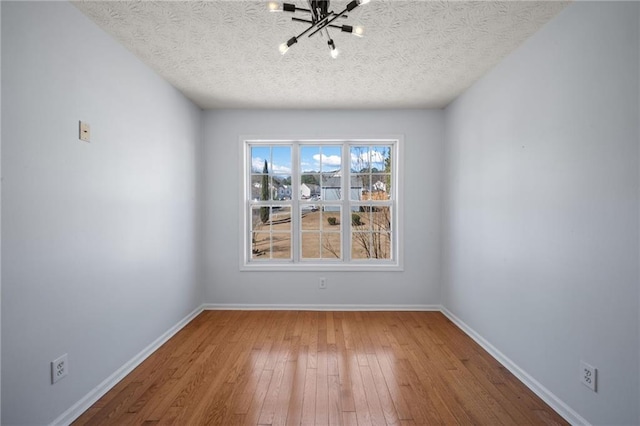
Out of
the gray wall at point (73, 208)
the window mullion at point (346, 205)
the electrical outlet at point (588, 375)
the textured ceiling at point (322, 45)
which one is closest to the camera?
the gray wall at point (73, 208)

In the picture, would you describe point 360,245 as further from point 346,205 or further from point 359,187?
point 359,187

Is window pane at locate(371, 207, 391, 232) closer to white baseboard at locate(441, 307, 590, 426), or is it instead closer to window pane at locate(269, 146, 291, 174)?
window pane at locate(269, 146, 291, 174)

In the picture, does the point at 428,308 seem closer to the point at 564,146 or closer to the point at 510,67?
the point at 564,146

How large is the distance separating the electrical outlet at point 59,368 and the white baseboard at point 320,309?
241 mm

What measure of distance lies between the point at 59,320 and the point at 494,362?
3233 millimetres

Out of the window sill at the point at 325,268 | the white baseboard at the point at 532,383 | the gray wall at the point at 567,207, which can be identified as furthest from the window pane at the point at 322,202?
the white baseboard at the point at 532,383

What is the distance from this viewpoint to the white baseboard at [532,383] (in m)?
1.83

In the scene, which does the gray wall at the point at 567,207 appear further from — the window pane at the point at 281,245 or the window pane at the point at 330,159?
the window pane at the point at 281,245

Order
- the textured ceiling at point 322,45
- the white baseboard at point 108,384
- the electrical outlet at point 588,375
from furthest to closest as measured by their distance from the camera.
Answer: the textured ceiling at point 322,45, the white baseboard at point 108,384, the electrical outlet at point 588,375

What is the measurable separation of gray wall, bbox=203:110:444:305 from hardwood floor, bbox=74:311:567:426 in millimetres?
618

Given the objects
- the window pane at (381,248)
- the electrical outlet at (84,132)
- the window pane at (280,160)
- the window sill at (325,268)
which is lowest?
the window sill at (325,268)

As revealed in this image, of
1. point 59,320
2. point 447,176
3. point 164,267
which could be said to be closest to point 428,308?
point 447,176

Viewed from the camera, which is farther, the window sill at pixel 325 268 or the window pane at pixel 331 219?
the window pane at pixel 331 219

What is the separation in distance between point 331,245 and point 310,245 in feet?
0.95
